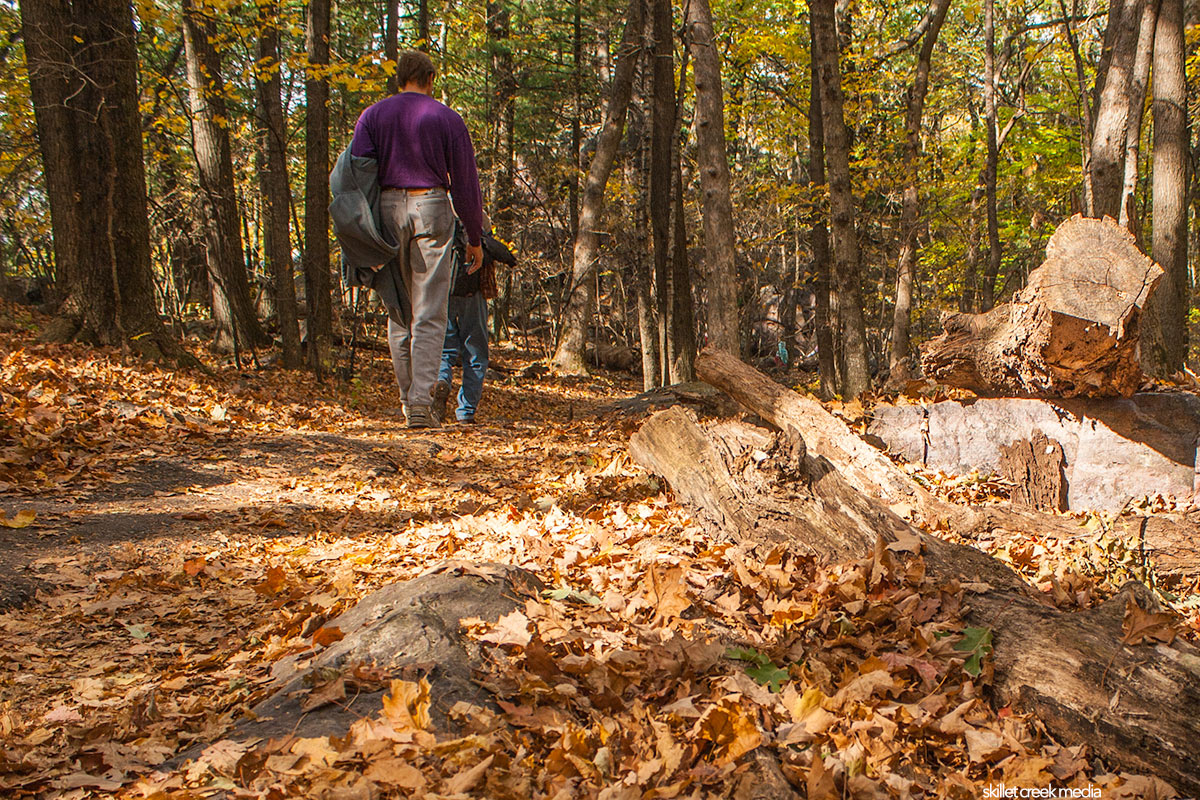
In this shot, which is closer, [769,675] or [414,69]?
[769,675]

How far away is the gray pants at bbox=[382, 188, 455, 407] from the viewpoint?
205 inches

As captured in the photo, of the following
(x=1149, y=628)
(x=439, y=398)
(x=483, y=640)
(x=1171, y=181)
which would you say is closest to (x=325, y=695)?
(x=483, y=640)

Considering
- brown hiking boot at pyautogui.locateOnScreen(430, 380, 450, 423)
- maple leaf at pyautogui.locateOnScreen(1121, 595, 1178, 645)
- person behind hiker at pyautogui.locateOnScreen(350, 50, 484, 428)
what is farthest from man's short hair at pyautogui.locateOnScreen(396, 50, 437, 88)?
maple leaf at pyautogui.locateOnScreen(1121, 595, 1178, 645)

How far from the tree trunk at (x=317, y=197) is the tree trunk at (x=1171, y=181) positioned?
9.98m

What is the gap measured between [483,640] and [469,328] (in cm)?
420

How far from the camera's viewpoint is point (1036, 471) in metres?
5.07

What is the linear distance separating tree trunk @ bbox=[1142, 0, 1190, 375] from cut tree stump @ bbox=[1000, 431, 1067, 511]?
498 cm

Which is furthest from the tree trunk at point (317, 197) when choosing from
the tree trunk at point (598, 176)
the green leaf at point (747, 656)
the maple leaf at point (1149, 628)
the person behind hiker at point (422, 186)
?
the maple leaf at point (1149, 628)

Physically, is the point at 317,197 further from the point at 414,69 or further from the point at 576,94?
the point at 576,94

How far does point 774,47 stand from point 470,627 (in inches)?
523

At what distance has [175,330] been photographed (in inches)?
474

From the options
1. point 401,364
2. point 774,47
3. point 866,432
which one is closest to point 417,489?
point 401,364

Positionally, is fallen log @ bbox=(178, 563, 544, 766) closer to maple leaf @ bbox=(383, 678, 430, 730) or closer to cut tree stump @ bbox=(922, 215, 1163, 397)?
maple leaf @ bbox=(383, 678, 430, 730)

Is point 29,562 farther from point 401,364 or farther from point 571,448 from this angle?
point 571,448
